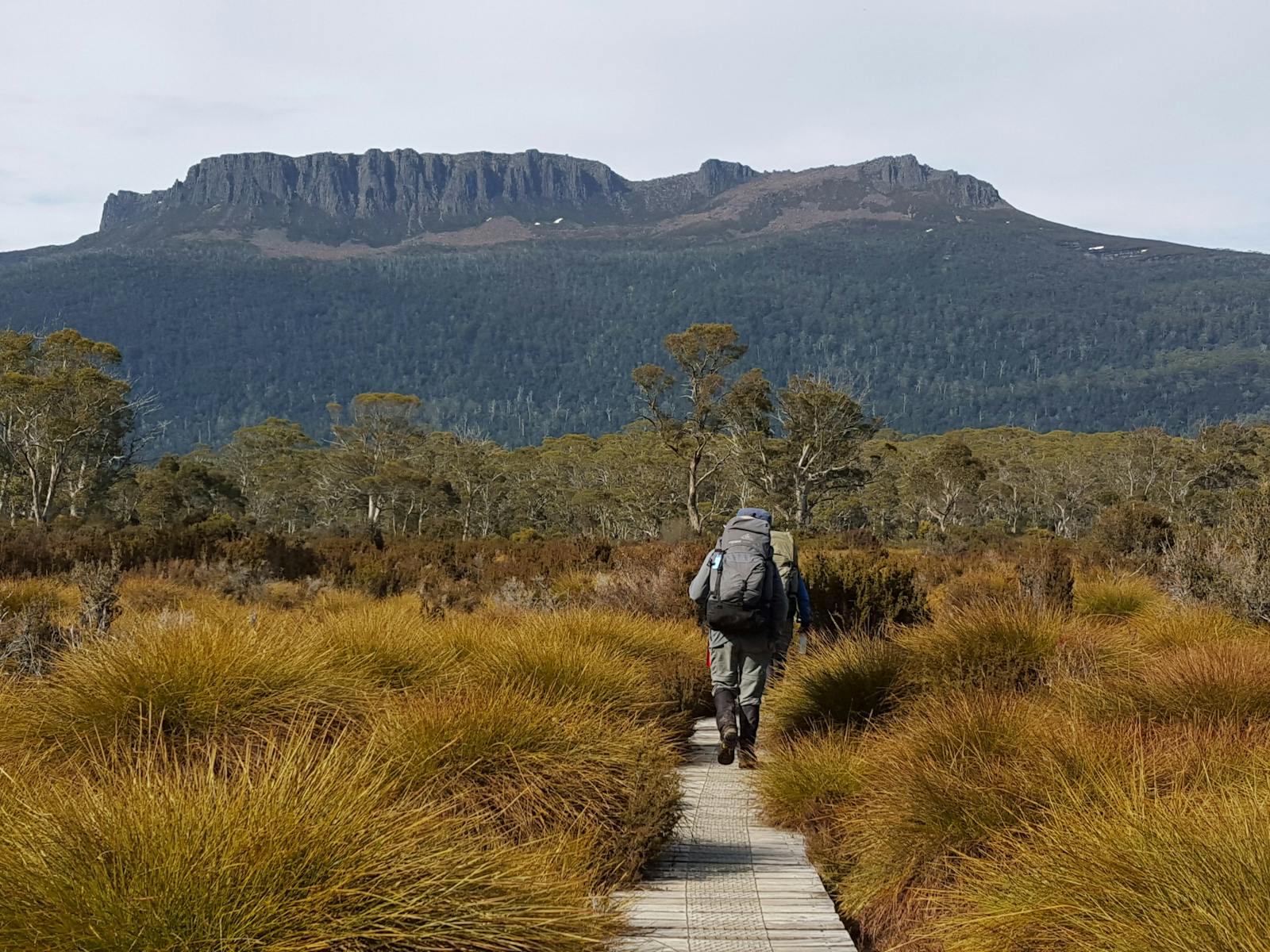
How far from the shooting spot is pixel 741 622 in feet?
21.5

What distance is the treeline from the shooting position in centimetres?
4281

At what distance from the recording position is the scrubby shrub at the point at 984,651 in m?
7.06

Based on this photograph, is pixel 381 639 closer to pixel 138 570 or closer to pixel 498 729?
pixel 498 729

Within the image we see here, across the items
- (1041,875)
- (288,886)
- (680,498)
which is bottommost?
(680,498)

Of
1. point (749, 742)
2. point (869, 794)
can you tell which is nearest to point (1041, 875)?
point (869, 794)

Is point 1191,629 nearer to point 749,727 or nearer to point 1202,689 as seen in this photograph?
point 1202,689

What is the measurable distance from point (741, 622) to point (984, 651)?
194 cm

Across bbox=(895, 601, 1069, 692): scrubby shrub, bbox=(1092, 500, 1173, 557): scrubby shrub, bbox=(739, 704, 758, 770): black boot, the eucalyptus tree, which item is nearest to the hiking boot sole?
bbox=(739, 704, 758, 770): black boot

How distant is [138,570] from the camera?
53.1 feet

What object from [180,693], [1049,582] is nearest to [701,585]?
[180,693]

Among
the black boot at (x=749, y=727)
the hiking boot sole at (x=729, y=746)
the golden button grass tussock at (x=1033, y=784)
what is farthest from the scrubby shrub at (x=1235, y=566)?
the hiking boot sole at (x=729, y=746)

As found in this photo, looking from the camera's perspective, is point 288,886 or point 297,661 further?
point 297,661

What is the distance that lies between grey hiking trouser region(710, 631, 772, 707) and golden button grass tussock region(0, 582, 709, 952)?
51 cm

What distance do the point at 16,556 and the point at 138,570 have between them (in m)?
2.00
